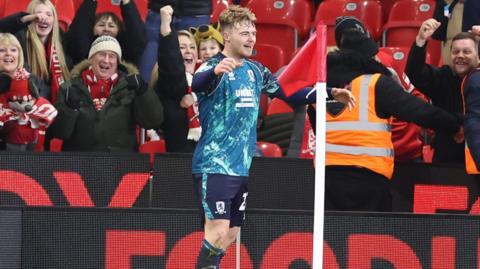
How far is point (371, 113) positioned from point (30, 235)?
2374 millimetres

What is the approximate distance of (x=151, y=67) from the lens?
10.1 metres

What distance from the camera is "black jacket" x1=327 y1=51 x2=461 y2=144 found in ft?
25.8

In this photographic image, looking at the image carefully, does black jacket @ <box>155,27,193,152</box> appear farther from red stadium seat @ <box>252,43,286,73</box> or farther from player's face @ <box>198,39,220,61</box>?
red stadium seat @ <box>252,43,286,73</box>

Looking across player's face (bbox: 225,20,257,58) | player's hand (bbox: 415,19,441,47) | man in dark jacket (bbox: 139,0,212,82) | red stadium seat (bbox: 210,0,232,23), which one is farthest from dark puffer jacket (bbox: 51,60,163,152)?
red stadium seat (bbox: 210,0,232,23)

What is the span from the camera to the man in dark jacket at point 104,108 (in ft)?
29.2

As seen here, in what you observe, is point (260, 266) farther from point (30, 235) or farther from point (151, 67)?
point (151, 67)

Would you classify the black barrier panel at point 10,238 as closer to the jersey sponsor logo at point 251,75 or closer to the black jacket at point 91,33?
the jersey sponsor logo at point 251,75

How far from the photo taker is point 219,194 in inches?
278

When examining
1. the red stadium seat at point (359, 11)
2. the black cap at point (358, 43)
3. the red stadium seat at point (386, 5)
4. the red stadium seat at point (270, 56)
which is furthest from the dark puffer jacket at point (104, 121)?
the red stadium seat at point (386, 5)

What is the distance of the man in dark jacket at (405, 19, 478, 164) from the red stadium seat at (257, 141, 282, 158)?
1329 millimetres

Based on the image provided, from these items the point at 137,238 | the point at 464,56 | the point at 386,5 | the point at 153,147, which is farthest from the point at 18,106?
the point at 386,5

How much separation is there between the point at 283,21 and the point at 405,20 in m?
1.26

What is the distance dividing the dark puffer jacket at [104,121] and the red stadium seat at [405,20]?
384cm

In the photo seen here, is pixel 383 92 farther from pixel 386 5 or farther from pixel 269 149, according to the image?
pixel 386 5
